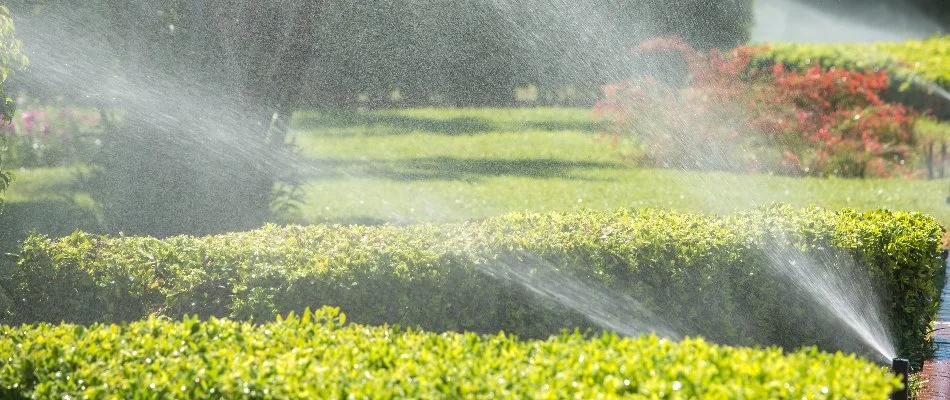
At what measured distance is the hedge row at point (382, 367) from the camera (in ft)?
11.0

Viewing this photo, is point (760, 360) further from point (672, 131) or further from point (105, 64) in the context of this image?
point (672, 131)

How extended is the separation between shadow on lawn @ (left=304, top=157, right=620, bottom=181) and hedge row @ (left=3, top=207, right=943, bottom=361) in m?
7.43

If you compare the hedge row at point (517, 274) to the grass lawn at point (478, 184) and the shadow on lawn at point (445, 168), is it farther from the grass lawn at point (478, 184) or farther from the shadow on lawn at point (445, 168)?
the shadow on lawn at point (445, 168)

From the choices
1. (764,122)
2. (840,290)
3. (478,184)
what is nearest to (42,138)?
(478,184)

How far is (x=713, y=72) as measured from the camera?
49.8 feet

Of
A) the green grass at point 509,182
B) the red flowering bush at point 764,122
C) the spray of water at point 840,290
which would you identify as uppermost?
the red flowering bush at point 764,122

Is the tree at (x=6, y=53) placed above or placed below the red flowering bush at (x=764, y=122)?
below

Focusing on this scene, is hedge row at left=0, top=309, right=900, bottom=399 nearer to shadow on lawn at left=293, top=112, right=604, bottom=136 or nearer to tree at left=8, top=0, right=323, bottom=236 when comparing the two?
tree at left=8, top=0, right=323, bottom=236

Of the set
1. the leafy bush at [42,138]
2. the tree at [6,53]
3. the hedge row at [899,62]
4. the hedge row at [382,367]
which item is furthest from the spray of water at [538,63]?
the tree at [6,53]

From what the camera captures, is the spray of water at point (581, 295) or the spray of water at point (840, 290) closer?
the spray of water at point (581, 295)

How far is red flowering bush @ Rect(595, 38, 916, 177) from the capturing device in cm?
1408

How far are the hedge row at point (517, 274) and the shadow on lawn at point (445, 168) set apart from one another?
7430 millimetres

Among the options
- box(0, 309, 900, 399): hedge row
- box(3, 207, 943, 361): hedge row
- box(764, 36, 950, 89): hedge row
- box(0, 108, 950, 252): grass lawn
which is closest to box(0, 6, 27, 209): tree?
box(3, 207, 943, 361): hedge row

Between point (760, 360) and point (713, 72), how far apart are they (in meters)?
12.0
